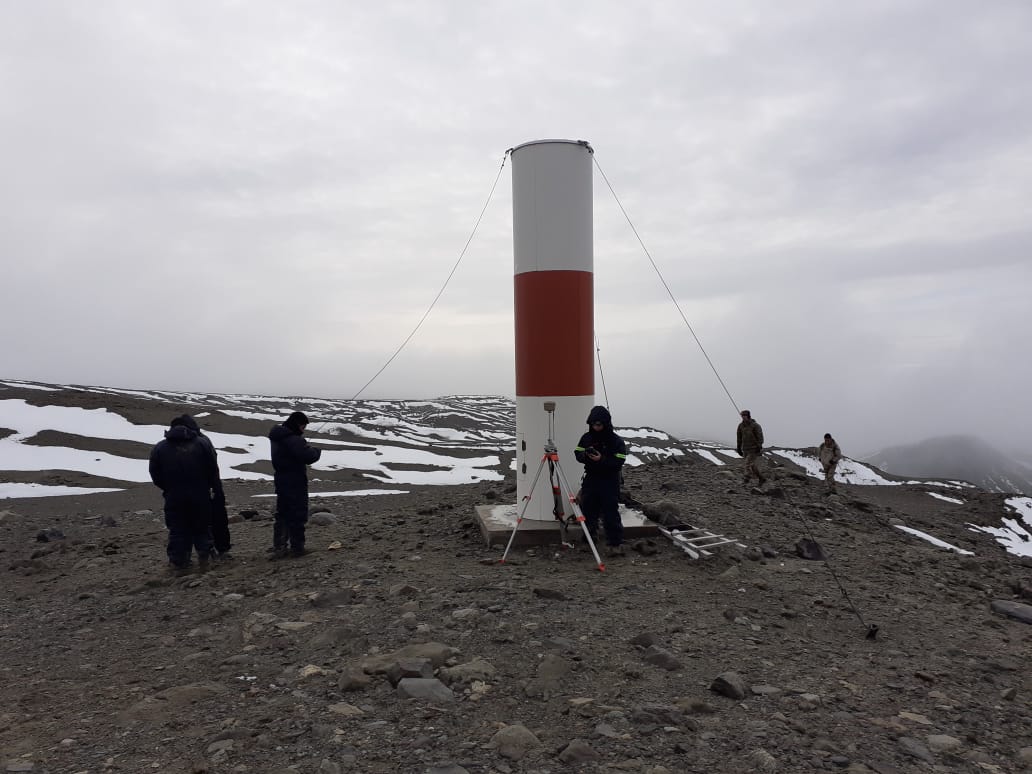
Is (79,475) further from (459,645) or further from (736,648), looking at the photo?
(736,648)

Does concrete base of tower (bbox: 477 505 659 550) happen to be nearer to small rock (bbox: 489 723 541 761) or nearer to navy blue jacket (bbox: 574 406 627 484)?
navy blue jacket (bbox: 574 406 627 484)

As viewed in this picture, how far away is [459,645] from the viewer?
255 inches

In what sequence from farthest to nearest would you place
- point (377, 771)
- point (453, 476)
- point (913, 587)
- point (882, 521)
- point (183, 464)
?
point (453, 476) → point (882, 521) → point (183, 464) → point (913, 587) → point (377, 771)

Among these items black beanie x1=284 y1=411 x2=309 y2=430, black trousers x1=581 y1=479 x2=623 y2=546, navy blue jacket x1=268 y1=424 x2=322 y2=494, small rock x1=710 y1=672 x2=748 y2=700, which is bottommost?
small rock x1=710 y1=672 x2=748 y2=700

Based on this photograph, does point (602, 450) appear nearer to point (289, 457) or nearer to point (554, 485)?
point (554, 485)

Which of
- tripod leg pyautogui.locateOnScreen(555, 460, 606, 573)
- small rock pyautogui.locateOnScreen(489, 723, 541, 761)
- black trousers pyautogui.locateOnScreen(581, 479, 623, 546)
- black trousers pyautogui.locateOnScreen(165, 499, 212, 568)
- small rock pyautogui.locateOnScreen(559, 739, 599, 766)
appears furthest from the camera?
black trousers pyautogui.locateOnScreen(581, 479, 623, 546)

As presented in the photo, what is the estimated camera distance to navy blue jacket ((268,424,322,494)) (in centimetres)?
1024

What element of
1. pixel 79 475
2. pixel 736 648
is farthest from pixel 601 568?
pixel 79 475

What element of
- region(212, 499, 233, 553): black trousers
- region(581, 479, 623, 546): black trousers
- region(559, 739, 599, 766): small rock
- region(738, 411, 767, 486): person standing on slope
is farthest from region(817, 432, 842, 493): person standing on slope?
region(559, 739, 599, 766): small rock

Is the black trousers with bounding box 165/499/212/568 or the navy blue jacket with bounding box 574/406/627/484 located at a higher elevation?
the navy blue jacket with bounding box 574/406/627/484

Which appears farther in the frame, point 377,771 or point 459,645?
point 459,645

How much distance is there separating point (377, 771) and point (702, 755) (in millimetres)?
2217

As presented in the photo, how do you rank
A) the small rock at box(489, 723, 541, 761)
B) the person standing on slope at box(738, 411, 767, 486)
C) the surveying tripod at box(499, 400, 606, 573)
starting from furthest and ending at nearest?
the person standing on slope at box(738, 411, 767, 486) < the surveying tripod at box(499, 400, 606, 573) < the small rock at box(489, 723, 541, 761)

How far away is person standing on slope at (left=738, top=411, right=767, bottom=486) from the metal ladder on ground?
7.28m
